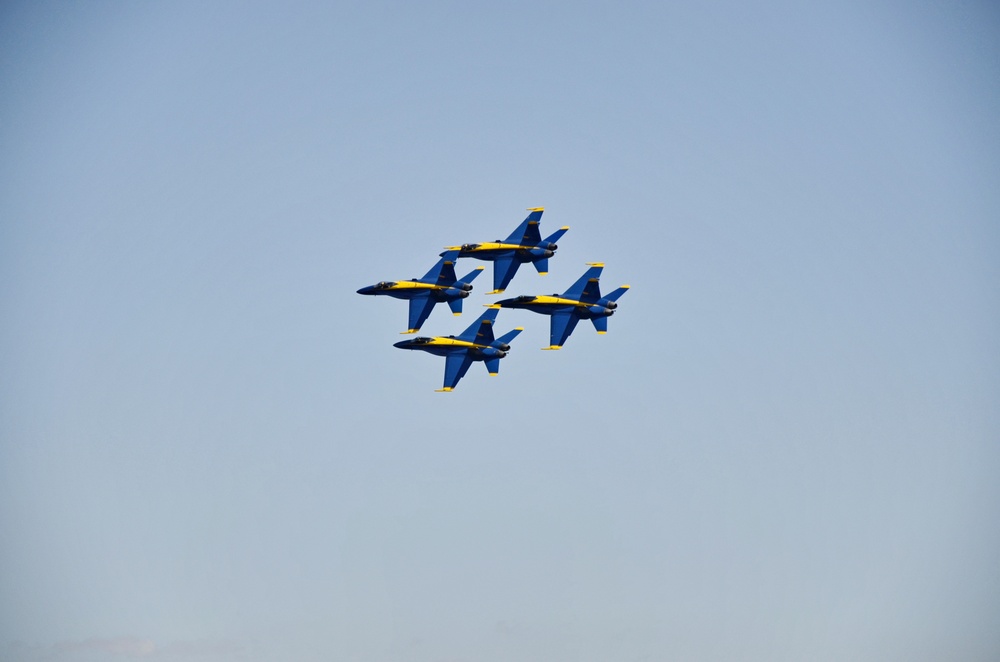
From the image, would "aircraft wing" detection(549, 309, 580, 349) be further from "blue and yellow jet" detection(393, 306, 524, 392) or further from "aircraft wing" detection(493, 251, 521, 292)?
"aircraft wing" detection(493, 251, 521, 292)

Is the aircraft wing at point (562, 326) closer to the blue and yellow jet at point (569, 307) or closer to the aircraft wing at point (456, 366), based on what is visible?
the blue and yellow jet at point (569, 307)

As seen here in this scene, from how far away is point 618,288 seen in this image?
19250cm

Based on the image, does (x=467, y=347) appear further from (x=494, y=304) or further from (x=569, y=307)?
→ (x=569, y=307)

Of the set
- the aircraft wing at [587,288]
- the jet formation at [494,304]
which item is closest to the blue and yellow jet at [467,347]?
the jet formation at [494,304]

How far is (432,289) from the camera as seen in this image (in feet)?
618

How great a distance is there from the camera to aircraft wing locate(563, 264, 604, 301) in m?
191

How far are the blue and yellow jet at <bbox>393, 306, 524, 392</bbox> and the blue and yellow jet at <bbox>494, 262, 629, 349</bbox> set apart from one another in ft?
14.2

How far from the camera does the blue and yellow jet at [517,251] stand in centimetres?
18950

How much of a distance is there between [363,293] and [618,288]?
3316 cm

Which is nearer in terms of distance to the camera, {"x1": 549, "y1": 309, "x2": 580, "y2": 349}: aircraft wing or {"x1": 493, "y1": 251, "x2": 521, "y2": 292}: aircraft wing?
{"x1": 549, "y1": 309, "x2": 580, "y2": 349}: aircraft wing

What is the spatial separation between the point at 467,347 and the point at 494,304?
704 cm

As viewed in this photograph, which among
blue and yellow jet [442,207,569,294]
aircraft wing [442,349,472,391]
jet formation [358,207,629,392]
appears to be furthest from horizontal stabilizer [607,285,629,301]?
aircraft wing [442,349,472,391]

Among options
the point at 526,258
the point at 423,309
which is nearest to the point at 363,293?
the point at 423,309

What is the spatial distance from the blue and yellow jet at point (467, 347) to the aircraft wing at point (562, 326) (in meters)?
5.01
